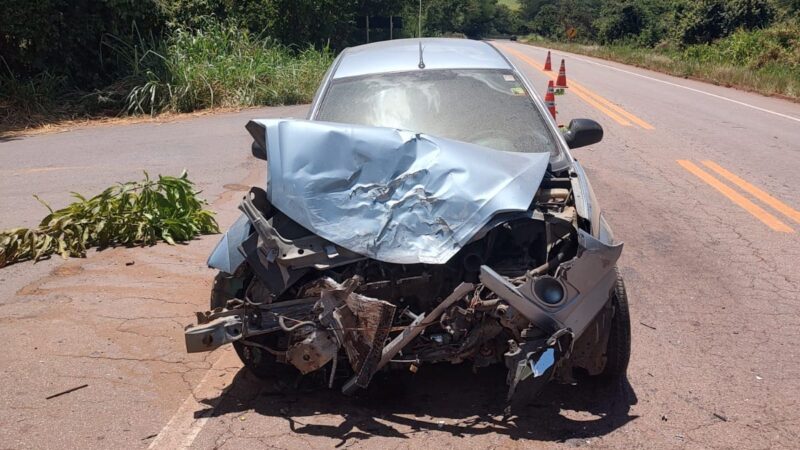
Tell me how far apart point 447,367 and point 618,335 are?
3.53 ft

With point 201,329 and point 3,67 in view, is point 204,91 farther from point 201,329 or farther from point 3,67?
point 201,329

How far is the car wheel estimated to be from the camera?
4.27m

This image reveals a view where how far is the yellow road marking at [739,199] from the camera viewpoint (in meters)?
7.98

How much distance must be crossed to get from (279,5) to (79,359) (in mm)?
21529

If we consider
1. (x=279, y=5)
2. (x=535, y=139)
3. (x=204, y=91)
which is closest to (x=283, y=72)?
(x=204, y=91)

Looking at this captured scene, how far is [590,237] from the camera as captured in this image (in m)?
3.88

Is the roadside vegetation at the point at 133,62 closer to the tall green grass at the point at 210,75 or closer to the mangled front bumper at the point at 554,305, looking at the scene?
the tall green grass at the point at 210,75

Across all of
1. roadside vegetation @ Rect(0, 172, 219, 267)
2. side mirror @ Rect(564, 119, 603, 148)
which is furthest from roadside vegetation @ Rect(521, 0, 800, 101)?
roadside vegetation @ Rect(0, 172, 219, 267)

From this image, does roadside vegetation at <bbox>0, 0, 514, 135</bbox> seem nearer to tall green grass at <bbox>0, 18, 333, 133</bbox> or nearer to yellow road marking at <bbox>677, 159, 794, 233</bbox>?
tall green grass at <bbox>0, 18, 333, 133</bbox>

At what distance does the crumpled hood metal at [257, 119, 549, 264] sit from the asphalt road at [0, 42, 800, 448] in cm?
95

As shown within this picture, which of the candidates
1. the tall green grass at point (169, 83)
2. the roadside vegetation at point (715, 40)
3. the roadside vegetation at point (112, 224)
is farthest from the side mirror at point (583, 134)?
the roadside vegetation at point (715, 40)

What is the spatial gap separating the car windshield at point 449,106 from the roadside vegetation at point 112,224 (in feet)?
7.68

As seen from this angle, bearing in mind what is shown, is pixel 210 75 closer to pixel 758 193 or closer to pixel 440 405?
pixel 758 193

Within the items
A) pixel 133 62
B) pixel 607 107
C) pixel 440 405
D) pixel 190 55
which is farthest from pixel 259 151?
pixel 190 55
